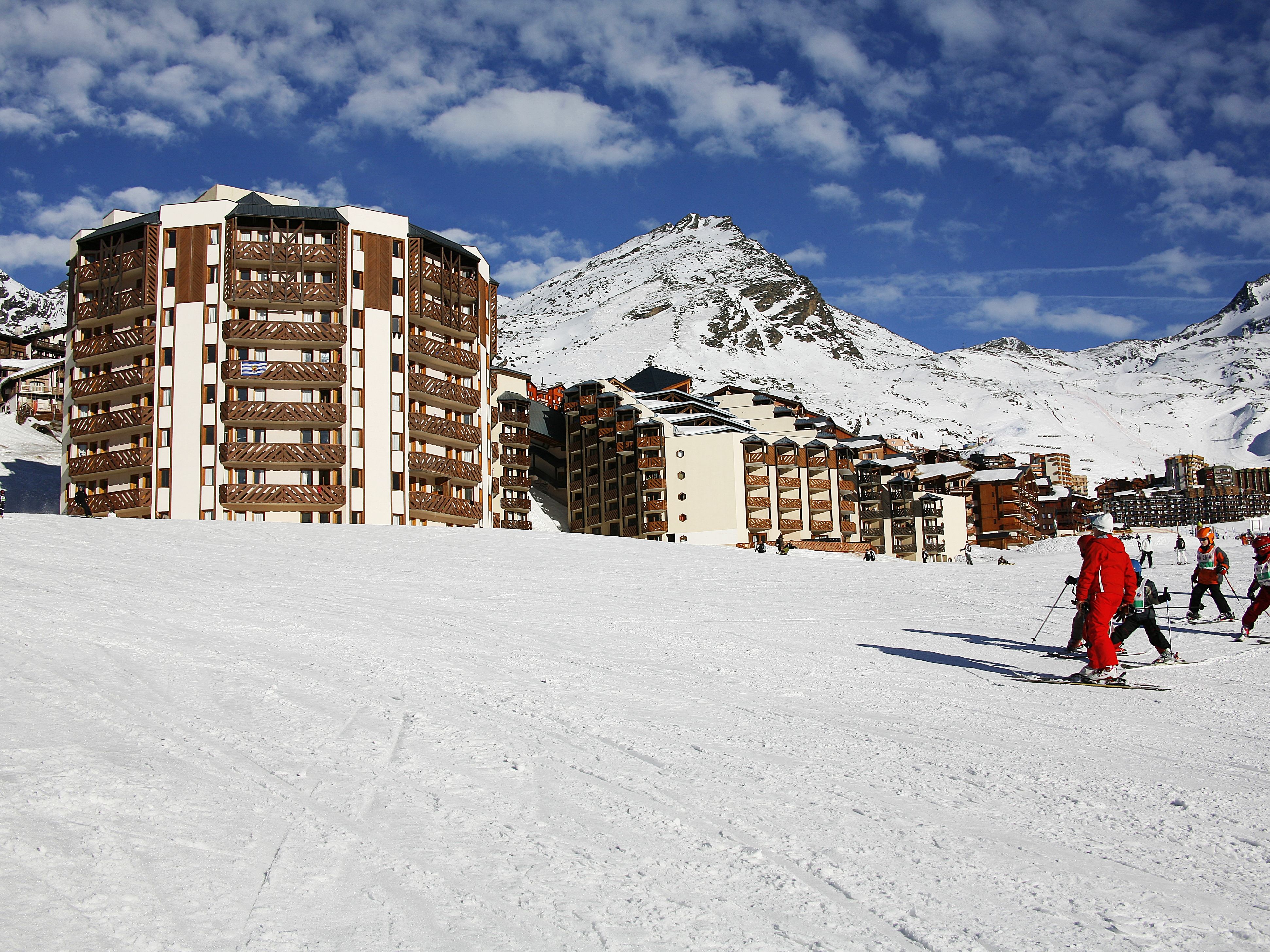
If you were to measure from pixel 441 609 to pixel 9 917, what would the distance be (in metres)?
12.3

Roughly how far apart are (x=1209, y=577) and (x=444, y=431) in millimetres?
43821

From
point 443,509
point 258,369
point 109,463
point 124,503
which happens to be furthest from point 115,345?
point 443,509

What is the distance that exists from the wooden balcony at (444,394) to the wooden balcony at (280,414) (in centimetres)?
511

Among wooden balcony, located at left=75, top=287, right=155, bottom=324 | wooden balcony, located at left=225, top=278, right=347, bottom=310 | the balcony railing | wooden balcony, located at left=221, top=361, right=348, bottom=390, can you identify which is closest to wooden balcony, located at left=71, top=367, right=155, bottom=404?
wooden balcony, located at left=75, top=287, right=155, bottom=324

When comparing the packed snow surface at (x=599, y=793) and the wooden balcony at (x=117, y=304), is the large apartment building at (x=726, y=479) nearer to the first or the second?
the wooden balcony at (x=117, y=304)

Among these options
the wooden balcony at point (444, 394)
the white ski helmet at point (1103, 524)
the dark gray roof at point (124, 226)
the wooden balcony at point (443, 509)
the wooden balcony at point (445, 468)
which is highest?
the dark gray roof at point (124, 226)

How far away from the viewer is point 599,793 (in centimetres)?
614

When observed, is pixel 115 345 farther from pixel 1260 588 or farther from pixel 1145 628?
pixel 1260 588

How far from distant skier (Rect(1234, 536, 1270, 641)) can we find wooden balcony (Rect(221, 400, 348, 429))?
143 ft

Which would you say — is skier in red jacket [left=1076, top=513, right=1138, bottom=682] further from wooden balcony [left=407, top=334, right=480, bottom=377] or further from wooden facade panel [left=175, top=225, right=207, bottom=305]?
wooden facade panel [left=175, top=225, right=207, bottom=305]

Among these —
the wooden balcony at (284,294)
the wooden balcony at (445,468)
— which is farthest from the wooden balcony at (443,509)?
the wooden balcony at (284,294)

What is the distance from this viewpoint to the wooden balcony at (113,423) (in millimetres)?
51406

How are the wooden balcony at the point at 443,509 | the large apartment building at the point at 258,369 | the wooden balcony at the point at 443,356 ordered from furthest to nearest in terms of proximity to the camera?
the wooden balcony at the point at 443,356, the wooden balcony at the point at 443,509, the large apartment building at the point at 258,369

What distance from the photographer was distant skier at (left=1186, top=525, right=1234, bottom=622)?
1725 centimetres
